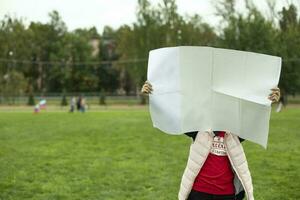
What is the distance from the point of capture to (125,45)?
7106 centimetres

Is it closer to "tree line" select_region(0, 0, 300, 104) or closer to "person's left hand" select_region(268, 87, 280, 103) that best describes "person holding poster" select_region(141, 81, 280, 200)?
"person's left hand" select_region(268, 87, 280, 103)

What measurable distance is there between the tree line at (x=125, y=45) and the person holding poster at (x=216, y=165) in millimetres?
49584

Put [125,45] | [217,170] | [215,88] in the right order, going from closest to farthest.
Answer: [215,88]
[217,170]
[125,45]

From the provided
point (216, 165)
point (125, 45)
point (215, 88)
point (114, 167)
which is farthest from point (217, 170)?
point (125, 45)

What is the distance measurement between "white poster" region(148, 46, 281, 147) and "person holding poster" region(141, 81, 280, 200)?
0.20 meters

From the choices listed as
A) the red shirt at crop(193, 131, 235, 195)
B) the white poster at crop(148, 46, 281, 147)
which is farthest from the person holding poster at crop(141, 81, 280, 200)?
the white poster at crop(148, 46, 281, 147)

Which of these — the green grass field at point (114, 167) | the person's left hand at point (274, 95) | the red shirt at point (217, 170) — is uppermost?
the person's left hand at point (274, 95)

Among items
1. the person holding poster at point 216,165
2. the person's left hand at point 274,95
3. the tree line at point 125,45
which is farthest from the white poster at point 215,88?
the tree line at point 125,45

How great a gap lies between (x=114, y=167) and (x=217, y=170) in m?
7.19

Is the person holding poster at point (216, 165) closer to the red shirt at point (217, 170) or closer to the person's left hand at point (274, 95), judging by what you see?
the red shirt at point (217, 170)

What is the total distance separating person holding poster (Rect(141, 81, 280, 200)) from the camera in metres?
4.17

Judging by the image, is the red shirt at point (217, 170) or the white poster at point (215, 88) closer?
the white poster at point (215, 88)

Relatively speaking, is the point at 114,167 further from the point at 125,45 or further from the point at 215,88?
the point at 125,45

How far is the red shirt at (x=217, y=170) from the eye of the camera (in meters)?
4.19
